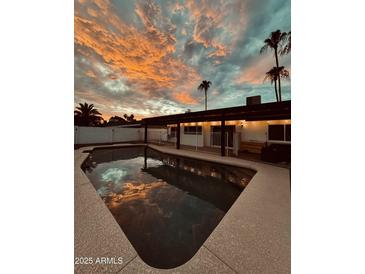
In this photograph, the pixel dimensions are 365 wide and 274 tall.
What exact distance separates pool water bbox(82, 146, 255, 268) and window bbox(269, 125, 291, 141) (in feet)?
15.8

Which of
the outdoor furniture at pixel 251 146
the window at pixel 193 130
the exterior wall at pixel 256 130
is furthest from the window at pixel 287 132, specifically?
the window at pixel 193 130

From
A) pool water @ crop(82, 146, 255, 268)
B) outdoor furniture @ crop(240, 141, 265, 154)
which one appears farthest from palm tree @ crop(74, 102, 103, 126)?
outdoor furniture @ crop(240, 141, 265, 154)

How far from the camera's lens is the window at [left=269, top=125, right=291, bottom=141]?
27.6 ft

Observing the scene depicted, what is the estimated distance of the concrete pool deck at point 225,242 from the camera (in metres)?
1.51

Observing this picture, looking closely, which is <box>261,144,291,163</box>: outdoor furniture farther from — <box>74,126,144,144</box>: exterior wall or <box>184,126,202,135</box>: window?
<box>74,126,144,144</box>: exterior wall

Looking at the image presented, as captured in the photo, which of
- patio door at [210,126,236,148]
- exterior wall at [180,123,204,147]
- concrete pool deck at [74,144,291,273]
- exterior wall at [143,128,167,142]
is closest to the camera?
concrete pool deck at [74,144,291,273]

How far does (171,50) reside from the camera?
6281mm

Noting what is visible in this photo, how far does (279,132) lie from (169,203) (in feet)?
29.3

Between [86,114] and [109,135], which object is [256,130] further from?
[86,114]

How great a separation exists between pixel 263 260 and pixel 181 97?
12.1 meters

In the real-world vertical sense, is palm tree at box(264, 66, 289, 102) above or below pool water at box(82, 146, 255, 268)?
above

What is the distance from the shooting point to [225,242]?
1798mm
